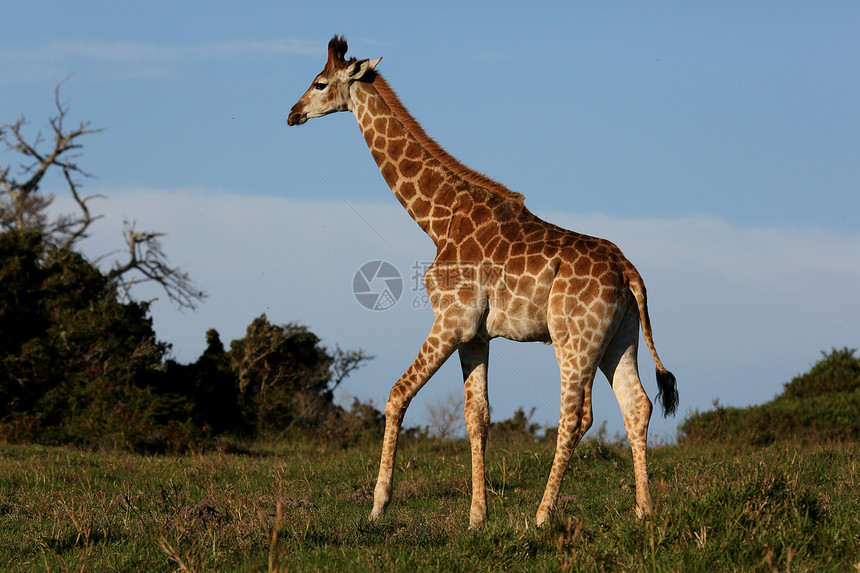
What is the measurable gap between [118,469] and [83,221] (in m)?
22.7

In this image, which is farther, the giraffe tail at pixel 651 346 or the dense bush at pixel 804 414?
the dense bush at pixel 804 414

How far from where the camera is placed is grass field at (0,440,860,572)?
502 cm

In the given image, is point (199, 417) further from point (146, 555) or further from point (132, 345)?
point (146, 555)

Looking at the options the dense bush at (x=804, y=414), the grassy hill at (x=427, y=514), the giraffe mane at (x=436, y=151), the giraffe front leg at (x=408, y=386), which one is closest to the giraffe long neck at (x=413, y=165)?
the giraffe mane at (x=436, y=151)

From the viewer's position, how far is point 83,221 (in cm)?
3100

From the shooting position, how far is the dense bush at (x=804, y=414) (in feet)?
49.8

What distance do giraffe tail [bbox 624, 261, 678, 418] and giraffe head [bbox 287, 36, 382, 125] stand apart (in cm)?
371

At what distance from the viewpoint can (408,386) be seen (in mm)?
7613

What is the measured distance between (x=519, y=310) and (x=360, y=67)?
3.41m

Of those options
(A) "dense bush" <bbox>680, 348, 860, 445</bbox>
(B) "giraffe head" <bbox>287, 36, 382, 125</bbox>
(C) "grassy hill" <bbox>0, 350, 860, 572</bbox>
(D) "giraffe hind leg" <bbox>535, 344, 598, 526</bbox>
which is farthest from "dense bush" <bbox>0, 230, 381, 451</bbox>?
(D) "giraffe hind leg" <bbox>535, 344, 598, 526</bbox>

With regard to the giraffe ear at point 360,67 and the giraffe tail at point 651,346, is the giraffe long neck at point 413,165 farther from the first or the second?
the giraffe tail at point 651,346

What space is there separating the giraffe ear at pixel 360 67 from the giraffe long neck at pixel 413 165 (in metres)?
0.12

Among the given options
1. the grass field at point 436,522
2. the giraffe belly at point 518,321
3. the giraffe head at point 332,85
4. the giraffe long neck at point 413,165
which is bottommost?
the grass field at point 436,522

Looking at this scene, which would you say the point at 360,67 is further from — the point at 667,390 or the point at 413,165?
the point at 667,390
